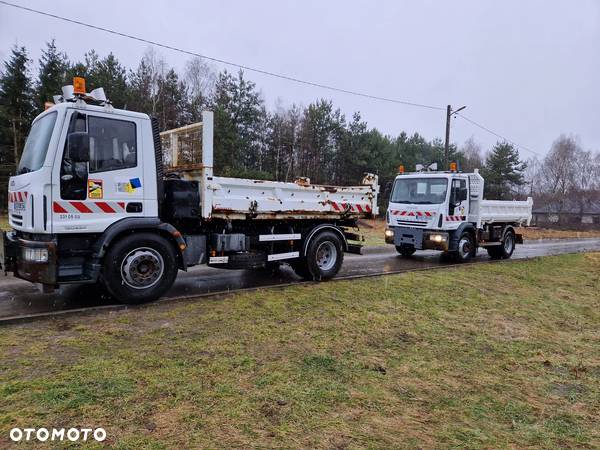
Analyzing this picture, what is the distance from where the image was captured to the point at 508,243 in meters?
13.6

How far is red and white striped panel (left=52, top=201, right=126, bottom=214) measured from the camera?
527cm

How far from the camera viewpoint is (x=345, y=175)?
118 feet

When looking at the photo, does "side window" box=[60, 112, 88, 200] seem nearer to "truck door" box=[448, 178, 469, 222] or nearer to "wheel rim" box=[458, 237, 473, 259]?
"truck door" box=[448, 178, 469, 222]

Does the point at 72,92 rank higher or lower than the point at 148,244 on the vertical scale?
higher

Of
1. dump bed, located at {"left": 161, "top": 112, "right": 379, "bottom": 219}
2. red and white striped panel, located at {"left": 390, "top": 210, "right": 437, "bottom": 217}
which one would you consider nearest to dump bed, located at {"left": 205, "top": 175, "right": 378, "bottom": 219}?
dump bed, located at {"left": 161, "top": 112, "right": 379, "bottom": 219}

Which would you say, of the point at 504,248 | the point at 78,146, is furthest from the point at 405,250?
the point at 78,146

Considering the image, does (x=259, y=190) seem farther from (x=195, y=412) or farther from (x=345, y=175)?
(x=345, y=175)

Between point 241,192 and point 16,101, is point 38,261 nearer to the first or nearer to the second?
point 241,192

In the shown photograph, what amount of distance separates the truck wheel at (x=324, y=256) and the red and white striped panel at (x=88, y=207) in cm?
368

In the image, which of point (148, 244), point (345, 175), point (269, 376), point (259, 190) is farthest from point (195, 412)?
point (345, 175)

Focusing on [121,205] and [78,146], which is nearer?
[78,146]

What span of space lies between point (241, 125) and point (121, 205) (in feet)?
89.6

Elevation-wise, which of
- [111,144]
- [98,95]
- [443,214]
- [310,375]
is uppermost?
[98,95]

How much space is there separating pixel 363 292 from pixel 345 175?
29.5 meters
